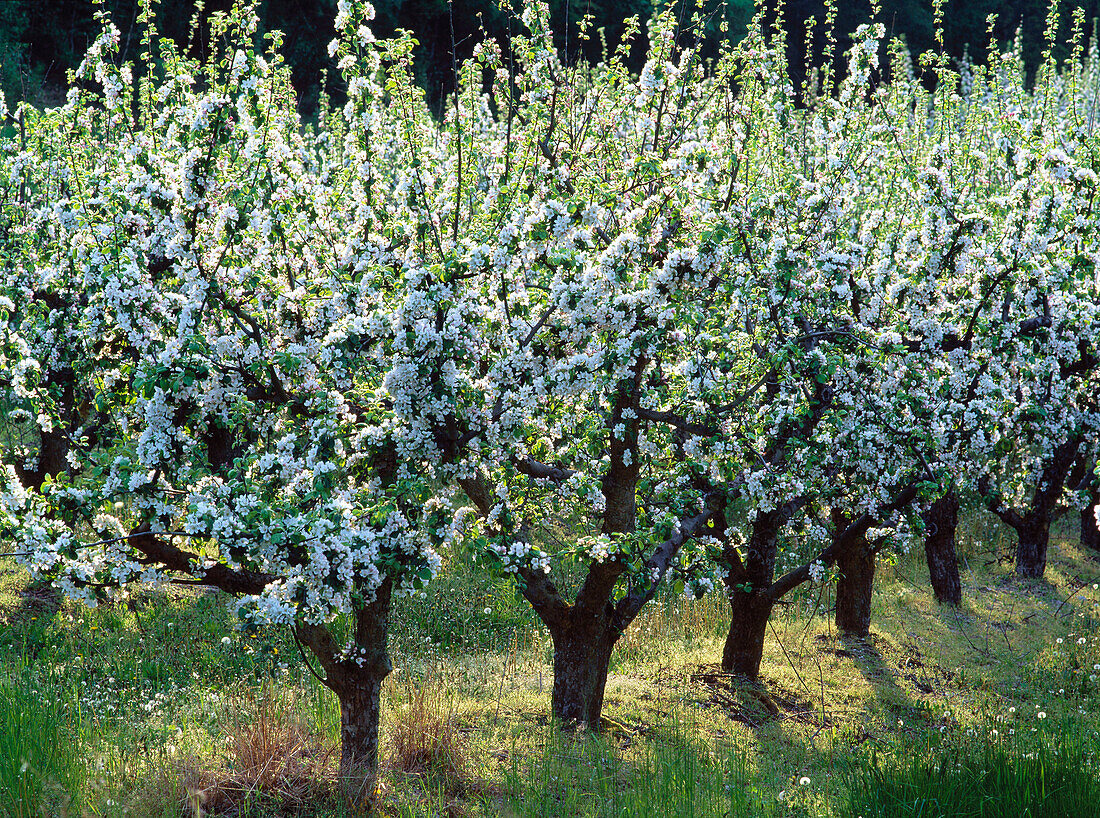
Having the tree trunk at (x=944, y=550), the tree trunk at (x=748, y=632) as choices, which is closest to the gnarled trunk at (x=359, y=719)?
the tree trunk at (x=748, y=632)

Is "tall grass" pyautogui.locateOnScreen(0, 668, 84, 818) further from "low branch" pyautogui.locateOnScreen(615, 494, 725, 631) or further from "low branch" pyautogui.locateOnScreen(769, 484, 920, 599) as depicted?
"low branch" pyautogui.locateOnScreen(769, 484, 920, 599)

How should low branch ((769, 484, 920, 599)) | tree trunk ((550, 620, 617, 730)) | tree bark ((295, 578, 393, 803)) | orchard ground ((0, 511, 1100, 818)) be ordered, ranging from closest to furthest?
orchard ground ((0, 511, 1100, 818)) < tree bark ((295, 578, 393, 803)) < tree trunk ((550, 620, 617, 730)) < low branch ((769, 484, 920, 599))

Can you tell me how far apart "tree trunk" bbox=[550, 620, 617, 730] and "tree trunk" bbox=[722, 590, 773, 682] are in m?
1.96

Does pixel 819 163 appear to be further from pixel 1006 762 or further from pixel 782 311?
pixel 1006 762

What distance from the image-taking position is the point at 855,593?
404 inches

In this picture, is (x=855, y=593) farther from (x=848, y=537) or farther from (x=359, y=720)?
(x=359, y=720)

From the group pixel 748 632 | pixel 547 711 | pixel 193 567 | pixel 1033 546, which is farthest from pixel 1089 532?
pixel 193 567

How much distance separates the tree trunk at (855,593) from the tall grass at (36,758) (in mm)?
7484

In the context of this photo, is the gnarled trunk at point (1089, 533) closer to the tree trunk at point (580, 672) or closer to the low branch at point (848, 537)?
the low branch at point (848, 537)

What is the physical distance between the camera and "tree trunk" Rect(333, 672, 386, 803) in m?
5.83

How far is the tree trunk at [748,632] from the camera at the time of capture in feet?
29.0

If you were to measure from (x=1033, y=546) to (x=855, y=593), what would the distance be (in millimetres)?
3944

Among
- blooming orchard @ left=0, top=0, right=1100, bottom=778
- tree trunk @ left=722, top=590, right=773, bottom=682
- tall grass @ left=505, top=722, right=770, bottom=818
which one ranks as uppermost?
blooming orchard @ left=0, top=0, right=1100, bottom=778

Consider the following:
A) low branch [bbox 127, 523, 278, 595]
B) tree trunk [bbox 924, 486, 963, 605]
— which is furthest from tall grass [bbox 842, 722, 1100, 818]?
tree trunk [bbox 924, 486, 963, 605]
